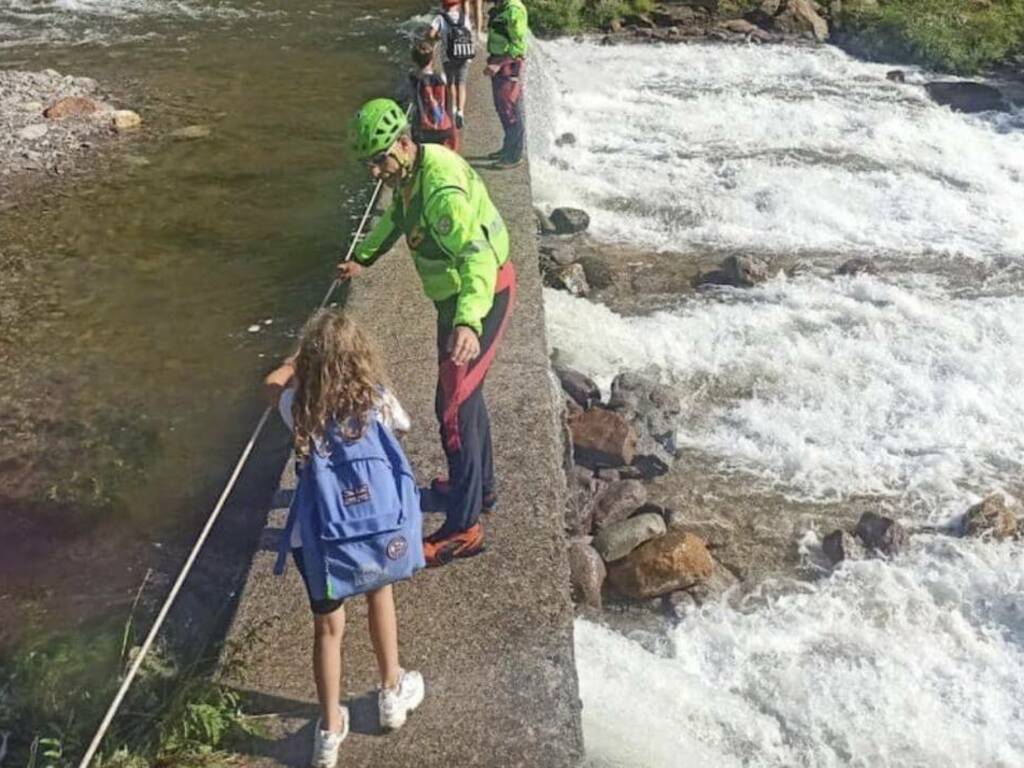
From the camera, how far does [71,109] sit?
14.7m

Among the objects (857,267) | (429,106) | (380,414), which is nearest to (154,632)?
(380,414)

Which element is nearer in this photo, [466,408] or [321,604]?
[321,604]

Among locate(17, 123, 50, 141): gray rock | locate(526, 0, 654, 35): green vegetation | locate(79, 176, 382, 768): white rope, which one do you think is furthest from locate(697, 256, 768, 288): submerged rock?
locate(526, 0, 654, 35): green vegetation

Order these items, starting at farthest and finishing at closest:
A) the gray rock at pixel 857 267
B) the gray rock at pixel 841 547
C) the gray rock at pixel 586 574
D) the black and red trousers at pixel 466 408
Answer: the gray rock at pixel 857 267
the gray rock at pixel 841 547
the gray rock at pixel 586 574
the black and red trousers at pixel 466 408

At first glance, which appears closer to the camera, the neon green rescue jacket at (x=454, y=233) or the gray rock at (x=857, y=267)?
the neon green rescue jacket at (x=454, y=233)

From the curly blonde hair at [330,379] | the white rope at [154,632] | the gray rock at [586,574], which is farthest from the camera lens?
the gray rock at [586,574]

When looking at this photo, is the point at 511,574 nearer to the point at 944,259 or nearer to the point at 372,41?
the point at 944,259

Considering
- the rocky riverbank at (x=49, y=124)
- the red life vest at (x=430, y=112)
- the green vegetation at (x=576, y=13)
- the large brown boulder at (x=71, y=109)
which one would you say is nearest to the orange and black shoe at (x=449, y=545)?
the red life vest at (x=430, y=112)

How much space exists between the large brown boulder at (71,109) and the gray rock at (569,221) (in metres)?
6.89

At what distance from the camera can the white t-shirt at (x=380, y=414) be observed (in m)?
3.93

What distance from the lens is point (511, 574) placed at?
17.7ft

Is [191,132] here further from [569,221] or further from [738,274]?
[738,274]

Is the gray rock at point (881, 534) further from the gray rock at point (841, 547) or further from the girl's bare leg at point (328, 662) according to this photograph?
the girl's bare leg at point (328, 662)

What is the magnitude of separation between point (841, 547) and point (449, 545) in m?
2.92
